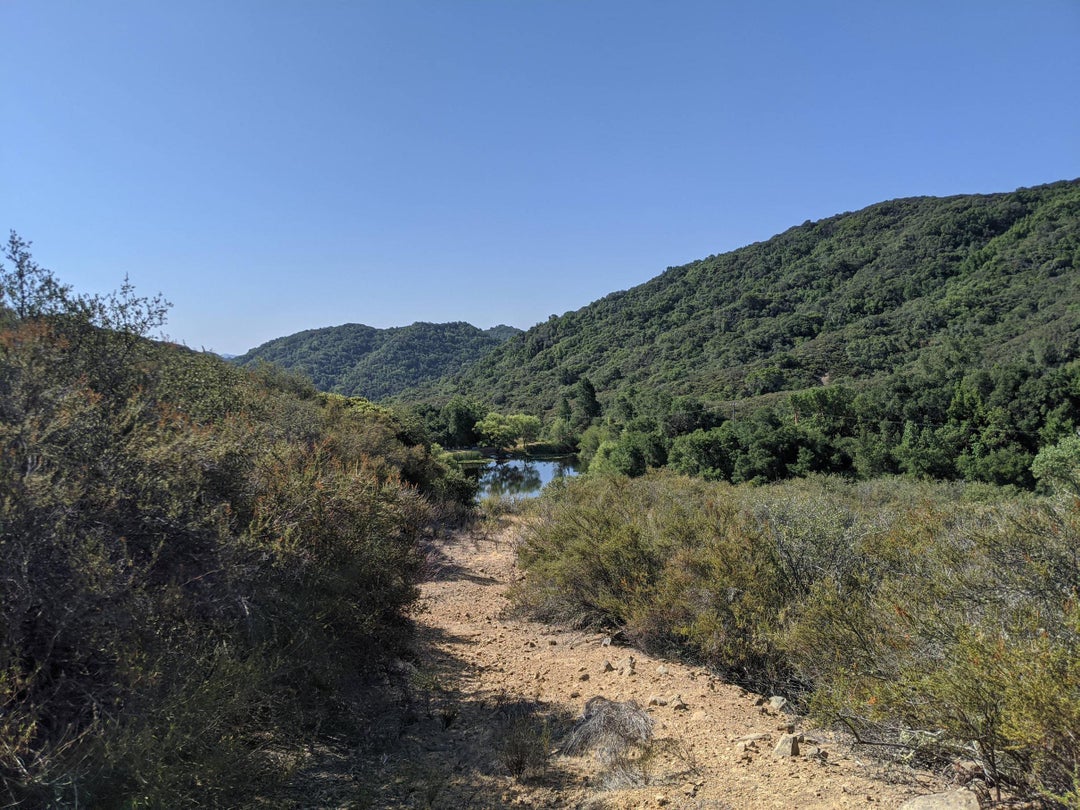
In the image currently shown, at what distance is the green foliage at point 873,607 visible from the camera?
3.06 m

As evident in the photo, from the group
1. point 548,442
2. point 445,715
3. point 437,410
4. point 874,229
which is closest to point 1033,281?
point 874,229

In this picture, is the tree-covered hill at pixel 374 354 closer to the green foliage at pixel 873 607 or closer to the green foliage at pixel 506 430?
the green foliage at pixel 506 430

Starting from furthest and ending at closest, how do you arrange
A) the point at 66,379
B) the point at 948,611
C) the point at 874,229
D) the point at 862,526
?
the point at 874,229 → the point at 862,526 → the point at 66,379 → the point at 948,611

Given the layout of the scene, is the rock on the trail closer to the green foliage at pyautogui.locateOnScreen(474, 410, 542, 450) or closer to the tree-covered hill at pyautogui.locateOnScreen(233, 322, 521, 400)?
the green foliage at pyautogui.locateOnScreen(474, 410, 542, 450)

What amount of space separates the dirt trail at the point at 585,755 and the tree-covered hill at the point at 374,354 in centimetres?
10516

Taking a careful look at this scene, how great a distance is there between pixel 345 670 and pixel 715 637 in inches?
154

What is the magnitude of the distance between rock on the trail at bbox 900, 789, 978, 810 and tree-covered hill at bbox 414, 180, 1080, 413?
174 ft

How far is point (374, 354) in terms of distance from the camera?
13962cm

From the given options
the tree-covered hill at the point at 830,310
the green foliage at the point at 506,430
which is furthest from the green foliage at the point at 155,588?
the green foliage at the point at 506,430

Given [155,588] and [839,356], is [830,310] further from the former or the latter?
[155,588]

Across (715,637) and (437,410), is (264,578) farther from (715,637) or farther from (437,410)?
(437,410)

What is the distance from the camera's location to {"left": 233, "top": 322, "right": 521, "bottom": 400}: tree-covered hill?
396ft

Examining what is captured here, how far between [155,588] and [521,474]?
4377cm

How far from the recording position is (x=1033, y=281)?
2805 inches
